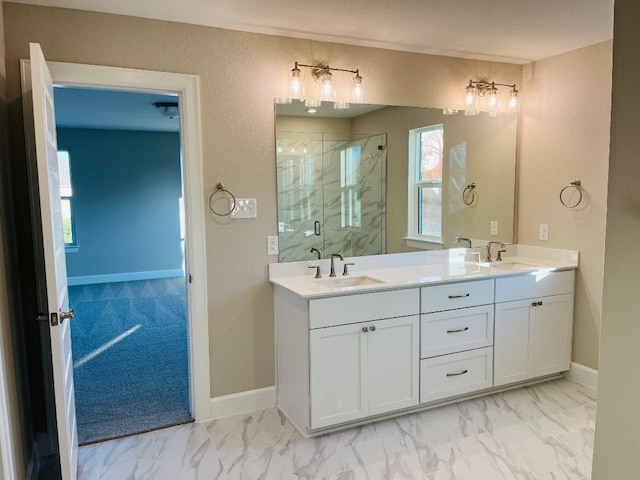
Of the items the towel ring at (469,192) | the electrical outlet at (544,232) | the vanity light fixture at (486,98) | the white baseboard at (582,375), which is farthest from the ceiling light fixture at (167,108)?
the white baseboard at (582,375)

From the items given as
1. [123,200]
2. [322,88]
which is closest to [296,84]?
[322,88]

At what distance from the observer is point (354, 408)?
2.72m

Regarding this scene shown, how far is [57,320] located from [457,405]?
241cm

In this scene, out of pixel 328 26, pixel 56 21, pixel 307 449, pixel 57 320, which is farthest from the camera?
pixel 328 26

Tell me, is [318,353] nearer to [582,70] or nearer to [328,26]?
[328,26]

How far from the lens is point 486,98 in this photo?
142 inches

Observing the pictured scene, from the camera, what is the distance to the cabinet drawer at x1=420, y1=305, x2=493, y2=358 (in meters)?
2.90

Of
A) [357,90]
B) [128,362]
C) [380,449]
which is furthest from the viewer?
[128,362]

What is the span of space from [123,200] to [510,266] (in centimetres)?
606

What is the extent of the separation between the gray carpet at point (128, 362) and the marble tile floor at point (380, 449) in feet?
0.74

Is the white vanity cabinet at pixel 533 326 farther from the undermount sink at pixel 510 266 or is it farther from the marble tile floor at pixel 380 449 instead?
the marble tile floor at pixel 380 449

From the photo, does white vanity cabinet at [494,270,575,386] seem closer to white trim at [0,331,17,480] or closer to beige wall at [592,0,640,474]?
beige wall at [592,0,640,474]

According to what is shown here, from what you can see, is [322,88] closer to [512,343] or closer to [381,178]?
[381,178]

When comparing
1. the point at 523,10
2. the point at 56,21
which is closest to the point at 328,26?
the point at 523,10
